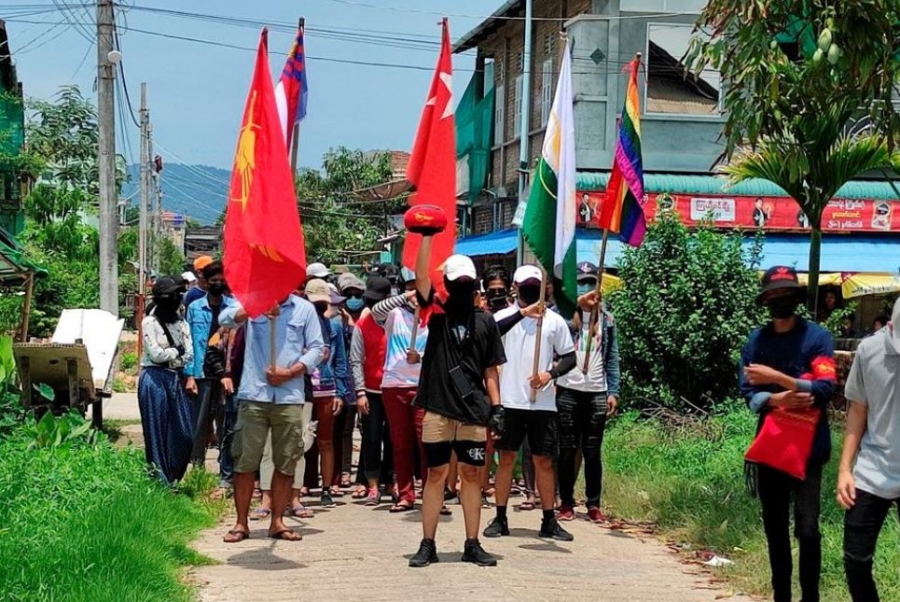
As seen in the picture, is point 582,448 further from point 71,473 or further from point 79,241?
point 79,241

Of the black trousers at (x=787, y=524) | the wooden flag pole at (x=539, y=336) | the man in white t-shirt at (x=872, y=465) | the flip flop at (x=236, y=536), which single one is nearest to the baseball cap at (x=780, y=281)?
the man in white t-shirt at (x=872, y=465)

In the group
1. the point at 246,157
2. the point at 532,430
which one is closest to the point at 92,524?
the point at 246,157

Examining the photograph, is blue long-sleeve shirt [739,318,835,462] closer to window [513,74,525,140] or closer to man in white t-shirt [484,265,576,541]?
man in white t-shirt [484,265,576,541]

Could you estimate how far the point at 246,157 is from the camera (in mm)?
7824

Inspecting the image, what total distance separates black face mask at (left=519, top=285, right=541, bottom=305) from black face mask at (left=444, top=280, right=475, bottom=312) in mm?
1095

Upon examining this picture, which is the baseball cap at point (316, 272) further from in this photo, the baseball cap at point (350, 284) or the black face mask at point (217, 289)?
the black face mask at point (217, 289)

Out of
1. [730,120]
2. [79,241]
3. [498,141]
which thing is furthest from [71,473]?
[498,141]

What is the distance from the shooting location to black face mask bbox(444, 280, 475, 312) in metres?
7.39

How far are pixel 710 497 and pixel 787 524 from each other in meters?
2.90

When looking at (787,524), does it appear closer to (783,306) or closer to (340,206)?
(783,306)

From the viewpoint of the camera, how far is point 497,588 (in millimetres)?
6727

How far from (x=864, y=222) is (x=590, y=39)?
250 inches

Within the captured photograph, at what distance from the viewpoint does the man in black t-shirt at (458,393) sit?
23.8ft

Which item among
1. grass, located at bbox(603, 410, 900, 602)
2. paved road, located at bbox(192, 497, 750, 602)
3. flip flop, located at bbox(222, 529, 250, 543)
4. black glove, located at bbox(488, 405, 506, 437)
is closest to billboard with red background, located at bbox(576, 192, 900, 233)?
grass, located at bbox(603, 410, 900, 602)
